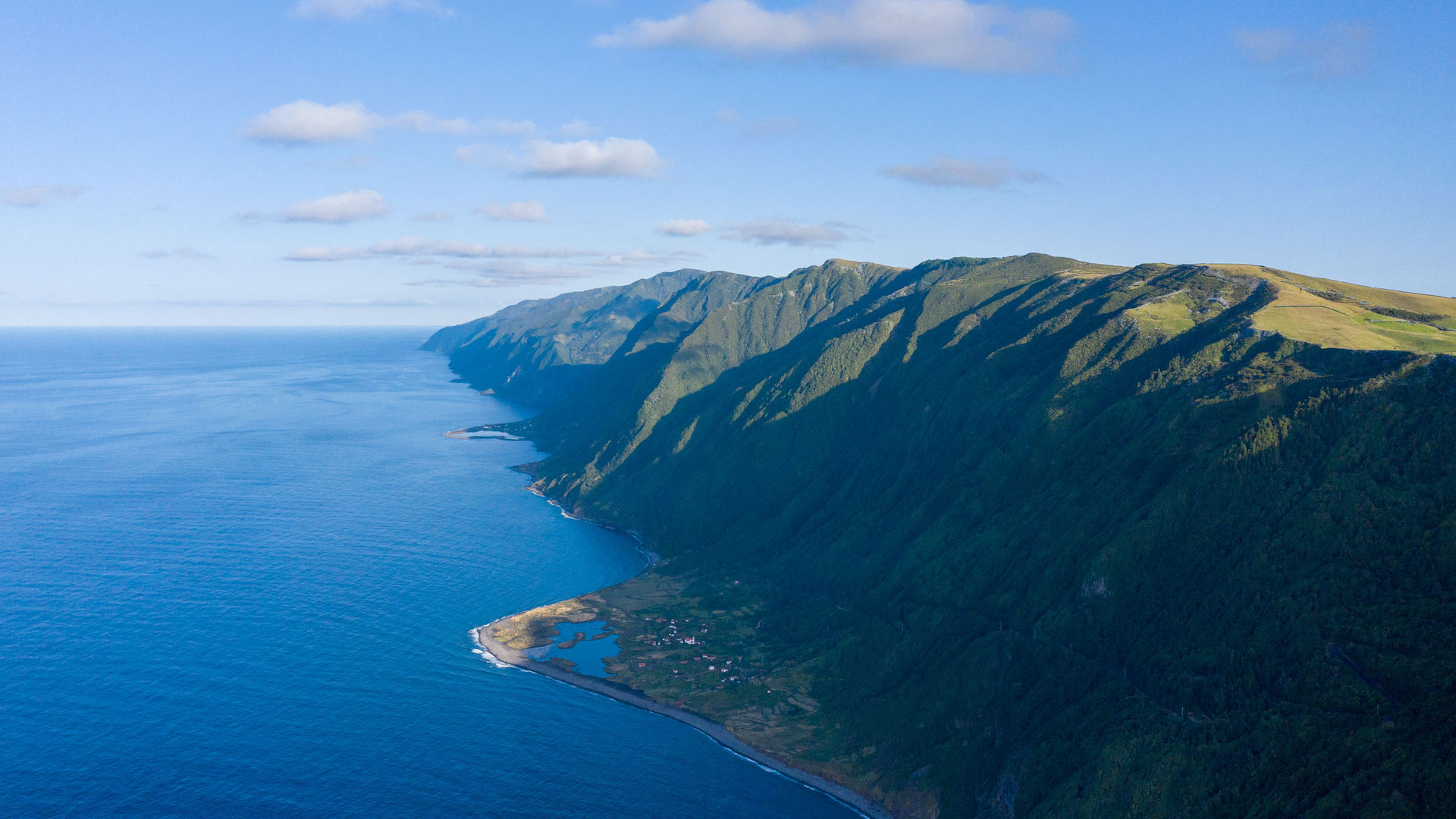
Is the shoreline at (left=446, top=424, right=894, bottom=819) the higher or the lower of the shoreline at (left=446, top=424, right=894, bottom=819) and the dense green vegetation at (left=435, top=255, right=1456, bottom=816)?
the lower

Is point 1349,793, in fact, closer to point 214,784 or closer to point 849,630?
point 849,630

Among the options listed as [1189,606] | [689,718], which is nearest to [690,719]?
[689,718]

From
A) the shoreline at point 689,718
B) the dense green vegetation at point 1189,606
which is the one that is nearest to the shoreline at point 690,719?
the shoreline at point 689,718

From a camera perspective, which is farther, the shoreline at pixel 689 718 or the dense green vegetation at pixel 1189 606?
the shoreline at pixel 689 718

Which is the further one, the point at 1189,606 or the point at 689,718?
the point at 689,718

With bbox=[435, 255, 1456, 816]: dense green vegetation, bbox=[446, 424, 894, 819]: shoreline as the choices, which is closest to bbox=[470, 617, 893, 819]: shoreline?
bbox=[446, 424, 894, 819]: shoreline

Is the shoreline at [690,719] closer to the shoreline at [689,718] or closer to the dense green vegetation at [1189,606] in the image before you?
the shoreline at [689,718]

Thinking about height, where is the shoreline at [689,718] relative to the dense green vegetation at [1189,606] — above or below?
below

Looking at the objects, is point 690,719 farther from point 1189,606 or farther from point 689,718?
point 1189,606

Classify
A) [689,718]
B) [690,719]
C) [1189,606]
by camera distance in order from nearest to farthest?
[1189,606] < [690,719] < [689,718]

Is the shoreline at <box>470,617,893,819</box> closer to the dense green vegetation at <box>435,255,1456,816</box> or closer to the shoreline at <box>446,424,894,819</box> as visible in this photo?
the shoreline at <box>446,424,894,819</box>
